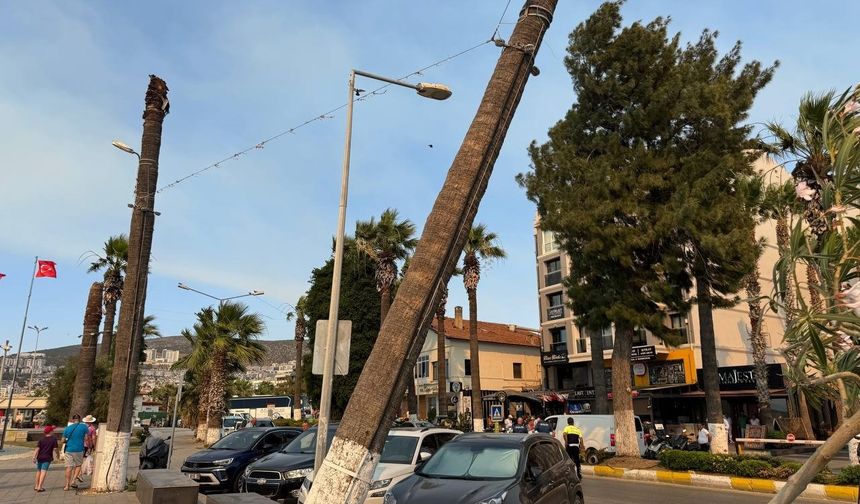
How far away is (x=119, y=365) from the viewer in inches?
538

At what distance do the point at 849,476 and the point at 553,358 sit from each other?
31.2 meters

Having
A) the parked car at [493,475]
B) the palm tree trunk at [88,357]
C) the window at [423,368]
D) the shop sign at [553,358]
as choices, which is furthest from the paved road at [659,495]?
the window at [423,368]

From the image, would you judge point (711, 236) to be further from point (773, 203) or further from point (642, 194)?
point (773, 203)

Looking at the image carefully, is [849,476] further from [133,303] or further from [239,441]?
[133,303]

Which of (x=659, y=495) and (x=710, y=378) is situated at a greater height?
(x=710, y=378)

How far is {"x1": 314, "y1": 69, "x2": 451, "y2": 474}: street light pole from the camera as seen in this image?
775 centimetres

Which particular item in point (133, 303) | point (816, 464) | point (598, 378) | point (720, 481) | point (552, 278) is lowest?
point (720, 481)

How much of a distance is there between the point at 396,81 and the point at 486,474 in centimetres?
651

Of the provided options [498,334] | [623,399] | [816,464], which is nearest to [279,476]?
[816,464]

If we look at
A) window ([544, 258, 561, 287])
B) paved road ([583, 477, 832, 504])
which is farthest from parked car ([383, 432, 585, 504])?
window ([544, 258, 561, 287])

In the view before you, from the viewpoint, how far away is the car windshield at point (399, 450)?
10.7 meters

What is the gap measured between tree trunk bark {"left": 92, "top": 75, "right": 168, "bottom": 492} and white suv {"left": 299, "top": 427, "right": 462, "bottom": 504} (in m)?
6.01

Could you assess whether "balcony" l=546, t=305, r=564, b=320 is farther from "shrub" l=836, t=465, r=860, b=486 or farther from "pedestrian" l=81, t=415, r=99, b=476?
"pedestrian" l=81, t=415, r=99, b=476

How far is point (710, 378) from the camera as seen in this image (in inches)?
793
